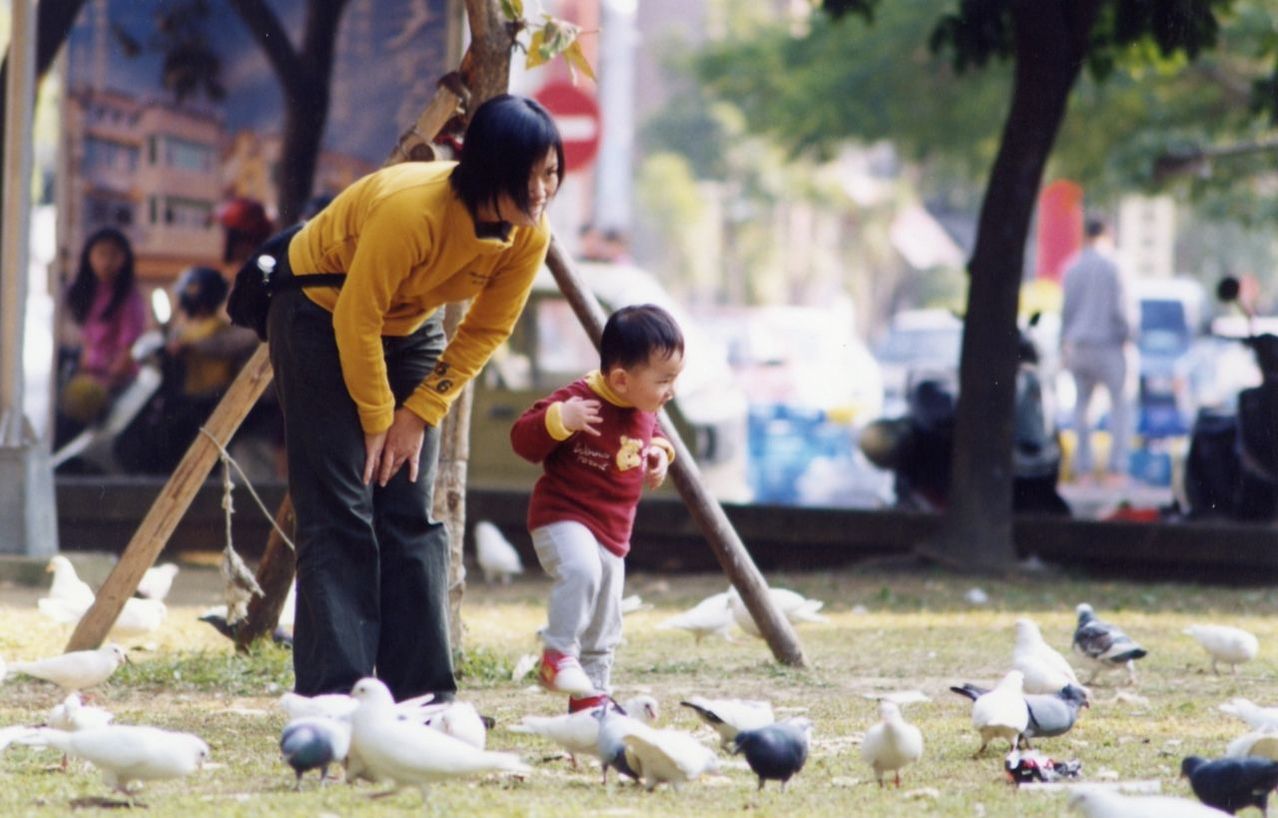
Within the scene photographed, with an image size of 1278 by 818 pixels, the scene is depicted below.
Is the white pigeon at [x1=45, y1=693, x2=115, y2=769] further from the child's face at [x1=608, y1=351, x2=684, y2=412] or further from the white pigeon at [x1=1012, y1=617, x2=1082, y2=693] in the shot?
the white pigeon at [x1=1012, y1=617, x2=1082, y2=693]

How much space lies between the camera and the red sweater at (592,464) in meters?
5.36

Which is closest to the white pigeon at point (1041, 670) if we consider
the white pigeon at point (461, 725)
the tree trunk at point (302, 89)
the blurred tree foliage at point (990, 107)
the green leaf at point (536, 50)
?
the white pigeon at point (461, 725)

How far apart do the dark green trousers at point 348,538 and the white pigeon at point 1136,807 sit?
195 centimetres

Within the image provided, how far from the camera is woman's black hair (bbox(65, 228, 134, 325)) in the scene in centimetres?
1151

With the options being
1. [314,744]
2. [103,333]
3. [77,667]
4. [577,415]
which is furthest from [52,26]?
[314,744]

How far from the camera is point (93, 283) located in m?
11.6

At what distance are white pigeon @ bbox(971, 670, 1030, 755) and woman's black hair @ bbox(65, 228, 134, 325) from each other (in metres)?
7.94

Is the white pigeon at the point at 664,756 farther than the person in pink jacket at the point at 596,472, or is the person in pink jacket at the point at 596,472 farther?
the person in pink jacket at the point at 596,472

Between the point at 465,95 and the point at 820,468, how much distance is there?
8.22 metres

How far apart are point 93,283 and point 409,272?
7383 millimetres

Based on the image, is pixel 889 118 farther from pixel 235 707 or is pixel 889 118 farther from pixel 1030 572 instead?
pixel 235 707

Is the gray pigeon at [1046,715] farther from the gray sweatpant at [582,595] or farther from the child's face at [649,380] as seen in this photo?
the child's face at [649,380]

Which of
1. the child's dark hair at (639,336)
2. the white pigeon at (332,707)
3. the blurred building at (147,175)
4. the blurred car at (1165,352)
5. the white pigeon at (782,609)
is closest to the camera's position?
the white pigeon at (332,707)

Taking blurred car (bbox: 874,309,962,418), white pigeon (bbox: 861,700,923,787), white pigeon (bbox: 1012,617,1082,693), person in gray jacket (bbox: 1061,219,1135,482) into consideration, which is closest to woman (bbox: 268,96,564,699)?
white pigeon (bbox: 861,700,923,787)
